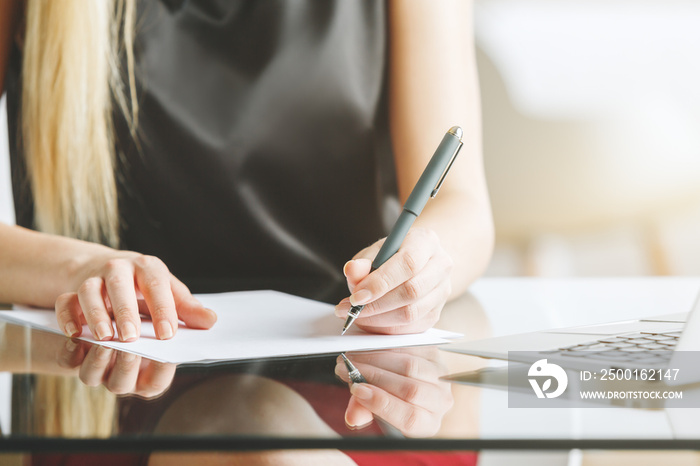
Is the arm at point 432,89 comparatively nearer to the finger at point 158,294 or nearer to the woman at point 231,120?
the woman at point 231,120

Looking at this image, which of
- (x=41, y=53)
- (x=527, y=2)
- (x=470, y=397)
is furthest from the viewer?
(x=527, y=2)

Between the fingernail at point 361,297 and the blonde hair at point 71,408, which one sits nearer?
the blonde hair at point 71,408

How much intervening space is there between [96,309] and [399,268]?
19cm

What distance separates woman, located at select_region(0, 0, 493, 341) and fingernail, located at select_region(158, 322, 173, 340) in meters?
0.38

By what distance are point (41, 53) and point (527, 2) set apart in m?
1.50

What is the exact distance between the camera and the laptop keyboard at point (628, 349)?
29 cm

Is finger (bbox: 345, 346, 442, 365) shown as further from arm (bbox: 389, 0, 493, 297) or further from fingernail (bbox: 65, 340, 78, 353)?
arm (bbox: 389, 0, 493, 297)

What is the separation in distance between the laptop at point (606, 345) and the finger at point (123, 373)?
0.55ft

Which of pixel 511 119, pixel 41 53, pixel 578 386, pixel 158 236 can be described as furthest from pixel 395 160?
pixel 511 119

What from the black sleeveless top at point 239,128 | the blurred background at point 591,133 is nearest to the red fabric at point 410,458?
the black sleeveless top at point 239,128

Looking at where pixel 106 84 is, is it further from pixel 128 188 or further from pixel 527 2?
pixel 527 2

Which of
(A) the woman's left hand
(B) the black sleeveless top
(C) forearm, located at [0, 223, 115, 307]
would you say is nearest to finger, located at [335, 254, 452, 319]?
(A) the woman's left hand

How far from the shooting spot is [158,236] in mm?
774

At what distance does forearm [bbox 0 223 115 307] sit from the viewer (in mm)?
490
